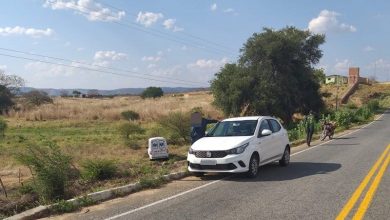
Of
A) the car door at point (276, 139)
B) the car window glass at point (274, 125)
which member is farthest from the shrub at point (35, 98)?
the car door at point (276, 139)

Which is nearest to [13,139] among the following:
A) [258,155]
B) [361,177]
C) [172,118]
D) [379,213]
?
[172,118]

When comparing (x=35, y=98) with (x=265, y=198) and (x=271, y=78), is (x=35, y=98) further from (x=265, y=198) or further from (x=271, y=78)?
(x=265, y=198)

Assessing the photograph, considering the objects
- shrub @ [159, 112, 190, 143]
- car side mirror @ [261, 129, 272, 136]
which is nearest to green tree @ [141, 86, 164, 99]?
shrub @ [159, 112, 190, 143]

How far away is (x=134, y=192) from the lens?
11.2 metres

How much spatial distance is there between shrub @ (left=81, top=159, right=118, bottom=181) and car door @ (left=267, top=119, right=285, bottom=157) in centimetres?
452

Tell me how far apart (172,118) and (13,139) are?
33.2 ft

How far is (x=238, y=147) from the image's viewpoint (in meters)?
12.5

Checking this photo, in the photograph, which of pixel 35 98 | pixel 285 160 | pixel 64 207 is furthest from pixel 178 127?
pixel 35 98

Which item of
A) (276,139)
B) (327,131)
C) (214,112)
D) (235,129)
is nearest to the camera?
(235,129)

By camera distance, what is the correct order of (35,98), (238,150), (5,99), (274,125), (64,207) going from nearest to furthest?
(64,207) → (238,150) → (274,125) → (5,99) → (35,98)

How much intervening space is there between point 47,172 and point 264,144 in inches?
233

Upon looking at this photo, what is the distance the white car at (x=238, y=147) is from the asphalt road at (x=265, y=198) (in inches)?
14.3

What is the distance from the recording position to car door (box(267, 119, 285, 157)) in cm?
1446

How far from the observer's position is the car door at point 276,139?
14.5 m
